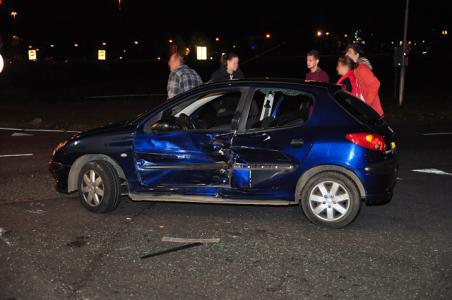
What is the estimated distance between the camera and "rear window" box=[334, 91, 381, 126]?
19.5ft

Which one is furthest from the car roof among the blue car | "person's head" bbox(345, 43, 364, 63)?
"person's head" bbox(345, 43, 364, 63)

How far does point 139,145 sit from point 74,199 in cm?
141

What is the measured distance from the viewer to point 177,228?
594 cm

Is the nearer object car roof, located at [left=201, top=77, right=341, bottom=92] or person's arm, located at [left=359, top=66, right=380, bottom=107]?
car roof, located at [left=201, top=77, right=341, bottom=92]

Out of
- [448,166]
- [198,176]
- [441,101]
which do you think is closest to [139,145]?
[198,176]

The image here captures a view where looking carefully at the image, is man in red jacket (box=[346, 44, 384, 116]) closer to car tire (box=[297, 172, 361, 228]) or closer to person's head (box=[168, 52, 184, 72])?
car tire (box=[297, 172, 361, 228])

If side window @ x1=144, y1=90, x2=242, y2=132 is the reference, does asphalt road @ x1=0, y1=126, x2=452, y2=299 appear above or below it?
below

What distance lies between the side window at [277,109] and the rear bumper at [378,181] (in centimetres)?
85

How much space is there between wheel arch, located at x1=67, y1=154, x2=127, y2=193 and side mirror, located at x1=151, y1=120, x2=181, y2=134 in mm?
619

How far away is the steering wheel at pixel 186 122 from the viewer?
6.33 meters

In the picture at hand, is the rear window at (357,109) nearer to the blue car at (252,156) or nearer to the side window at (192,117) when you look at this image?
the blue car at (252,156)

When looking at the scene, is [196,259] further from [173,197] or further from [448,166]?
[448,166]

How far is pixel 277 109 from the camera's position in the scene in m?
Result: 6.68

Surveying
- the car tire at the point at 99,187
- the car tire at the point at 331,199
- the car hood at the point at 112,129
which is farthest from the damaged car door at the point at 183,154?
the car tire at the point at 331,199
